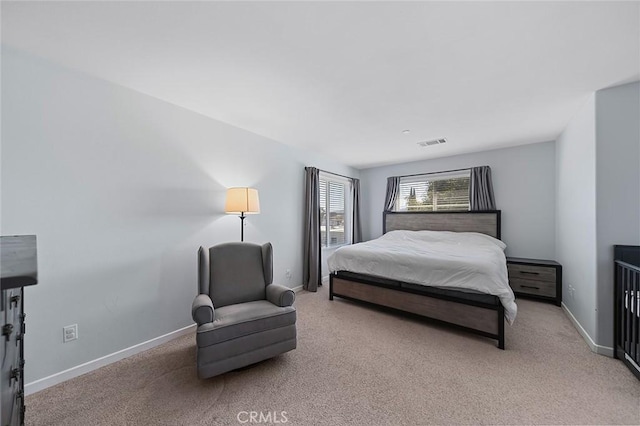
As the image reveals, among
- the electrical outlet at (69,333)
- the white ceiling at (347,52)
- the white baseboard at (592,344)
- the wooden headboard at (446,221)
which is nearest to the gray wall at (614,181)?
the white baseboard at (592,344)

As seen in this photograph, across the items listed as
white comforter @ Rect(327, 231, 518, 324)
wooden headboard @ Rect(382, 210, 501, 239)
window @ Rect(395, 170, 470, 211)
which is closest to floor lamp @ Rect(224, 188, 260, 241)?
white comforter @ Rect(327, 231, 518, 324)

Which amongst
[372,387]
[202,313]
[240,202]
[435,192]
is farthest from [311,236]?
[435,192]

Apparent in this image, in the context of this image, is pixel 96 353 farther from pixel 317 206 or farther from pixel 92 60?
pixel 317 206

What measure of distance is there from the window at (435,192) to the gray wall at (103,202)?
3.75m

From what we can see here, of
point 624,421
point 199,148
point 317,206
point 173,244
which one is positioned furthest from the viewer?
Result: point 317,206

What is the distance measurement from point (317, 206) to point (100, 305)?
3030 mm

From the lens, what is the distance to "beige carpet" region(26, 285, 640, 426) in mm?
1574

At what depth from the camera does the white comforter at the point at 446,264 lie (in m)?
2.47

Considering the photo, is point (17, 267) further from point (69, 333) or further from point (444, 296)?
point (444, 296)

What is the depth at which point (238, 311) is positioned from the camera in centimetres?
210

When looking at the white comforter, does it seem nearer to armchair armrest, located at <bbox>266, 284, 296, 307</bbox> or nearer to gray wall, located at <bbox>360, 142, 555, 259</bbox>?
gray wall, located at <bbox>360, 142, 555, 259</bbox>

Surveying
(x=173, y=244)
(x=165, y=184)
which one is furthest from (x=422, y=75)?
(x=173, y=244)

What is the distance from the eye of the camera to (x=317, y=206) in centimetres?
435

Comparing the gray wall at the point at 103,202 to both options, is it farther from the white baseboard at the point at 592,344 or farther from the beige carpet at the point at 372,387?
the white baseboard at the point at 592,344
